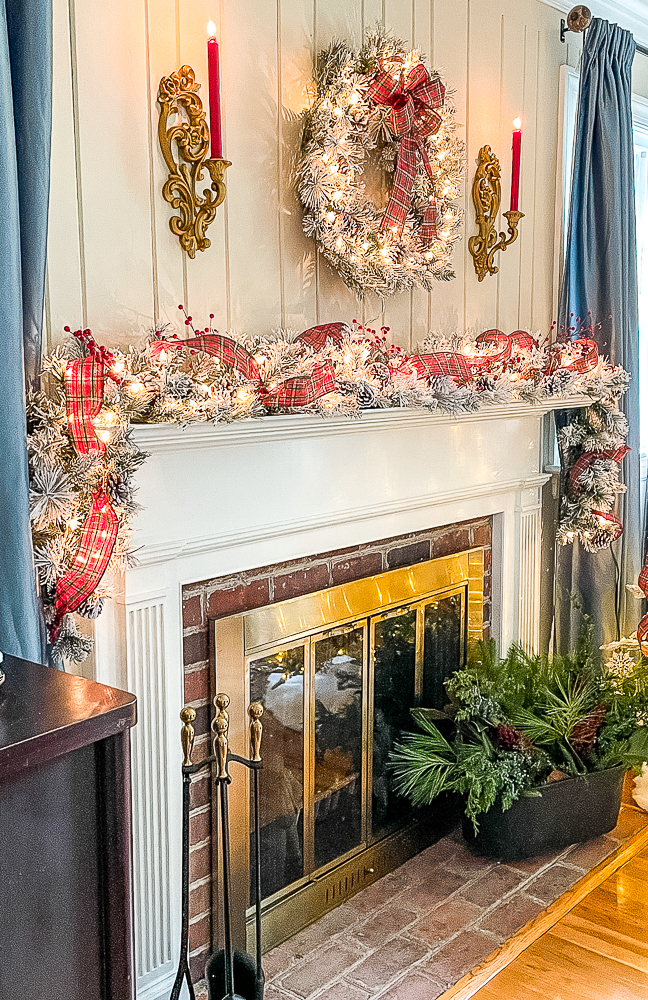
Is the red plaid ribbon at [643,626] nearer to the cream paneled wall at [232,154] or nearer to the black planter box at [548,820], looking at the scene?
the black planter box at [548,820]

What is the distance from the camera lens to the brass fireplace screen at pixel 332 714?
207 cm

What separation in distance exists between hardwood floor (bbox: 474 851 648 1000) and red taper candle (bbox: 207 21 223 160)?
1890mm

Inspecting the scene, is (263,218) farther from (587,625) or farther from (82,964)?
(587,625)

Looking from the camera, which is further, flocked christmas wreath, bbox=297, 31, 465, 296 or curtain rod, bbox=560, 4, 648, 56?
curtain rod, bbox=560, 4, 648, 56

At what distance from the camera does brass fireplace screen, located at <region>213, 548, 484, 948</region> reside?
6.79 ft

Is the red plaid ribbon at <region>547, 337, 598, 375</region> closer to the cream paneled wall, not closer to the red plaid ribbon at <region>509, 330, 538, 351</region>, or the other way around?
the red plaid ribbon at <region>509, 330, 538, 351</region>

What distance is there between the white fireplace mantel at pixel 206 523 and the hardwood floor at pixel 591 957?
0.78 meters

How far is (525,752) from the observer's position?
8.21 ft

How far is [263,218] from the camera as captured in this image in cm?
200

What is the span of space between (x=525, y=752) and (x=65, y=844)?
188 cm

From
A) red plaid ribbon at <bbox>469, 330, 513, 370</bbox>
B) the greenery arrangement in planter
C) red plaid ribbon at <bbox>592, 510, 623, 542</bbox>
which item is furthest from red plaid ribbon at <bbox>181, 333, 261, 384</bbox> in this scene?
red plaid ribbon at <bbox>592, 510, 623, 542</bbox>

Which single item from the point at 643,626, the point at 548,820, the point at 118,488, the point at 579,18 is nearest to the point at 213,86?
the point at 118,488

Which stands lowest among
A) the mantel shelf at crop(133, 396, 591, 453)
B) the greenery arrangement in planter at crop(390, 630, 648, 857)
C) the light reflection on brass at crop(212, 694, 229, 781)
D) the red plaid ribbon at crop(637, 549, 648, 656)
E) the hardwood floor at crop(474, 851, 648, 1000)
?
the hardwood floor at crop(474, 851, 648, 1000)

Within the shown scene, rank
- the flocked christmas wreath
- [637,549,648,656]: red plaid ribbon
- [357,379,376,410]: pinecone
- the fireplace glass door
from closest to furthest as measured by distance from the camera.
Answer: [357,379,376,410]: pinecone, the flocked christmas wreath, the fireplace glass door, [637,549,648,656]: red plaid ribbon
